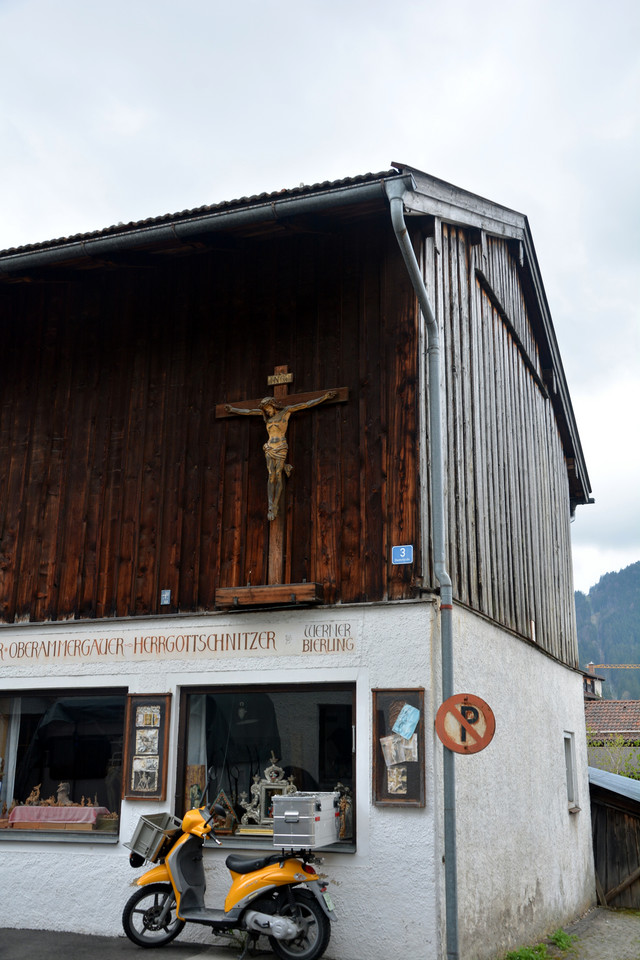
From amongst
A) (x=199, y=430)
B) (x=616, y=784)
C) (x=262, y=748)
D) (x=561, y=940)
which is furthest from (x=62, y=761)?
(x=616, y=784)

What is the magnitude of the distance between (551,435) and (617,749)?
812 inches

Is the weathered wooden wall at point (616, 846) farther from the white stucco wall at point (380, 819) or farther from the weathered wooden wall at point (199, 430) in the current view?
the weathered wooden wall at point (199, 430)

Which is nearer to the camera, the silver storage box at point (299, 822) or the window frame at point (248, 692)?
the silver storage box at point (299, 822)

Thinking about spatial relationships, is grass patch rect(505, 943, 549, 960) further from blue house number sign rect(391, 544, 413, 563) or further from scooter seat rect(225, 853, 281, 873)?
blue house number sign rect(391, 544, 413, 563)

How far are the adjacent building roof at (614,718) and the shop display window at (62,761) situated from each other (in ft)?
116

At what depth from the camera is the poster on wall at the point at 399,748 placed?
8.73 meters

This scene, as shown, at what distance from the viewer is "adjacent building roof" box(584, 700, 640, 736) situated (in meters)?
42.6

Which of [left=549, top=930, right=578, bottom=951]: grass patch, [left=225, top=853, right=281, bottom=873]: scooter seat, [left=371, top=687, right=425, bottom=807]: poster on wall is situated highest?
[left=371, top=687, right=425, bottom=807]: poster on wall

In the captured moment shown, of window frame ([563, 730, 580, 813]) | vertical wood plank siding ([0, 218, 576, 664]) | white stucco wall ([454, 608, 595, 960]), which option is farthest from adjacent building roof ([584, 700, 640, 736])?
vertical wood plank siding ([0, 218, 576, 664])

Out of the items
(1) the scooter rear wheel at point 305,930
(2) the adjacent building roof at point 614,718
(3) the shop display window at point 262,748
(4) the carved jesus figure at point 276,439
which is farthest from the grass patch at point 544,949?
(2) the adjacent building roof at point 614,718

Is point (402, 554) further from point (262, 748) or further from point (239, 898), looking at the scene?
point (239, 898)

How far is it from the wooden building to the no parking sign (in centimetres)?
72

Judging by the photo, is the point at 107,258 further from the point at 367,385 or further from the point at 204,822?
the point at 204,822

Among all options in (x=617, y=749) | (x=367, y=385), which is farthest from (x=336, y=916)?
(x=617, y=749)
